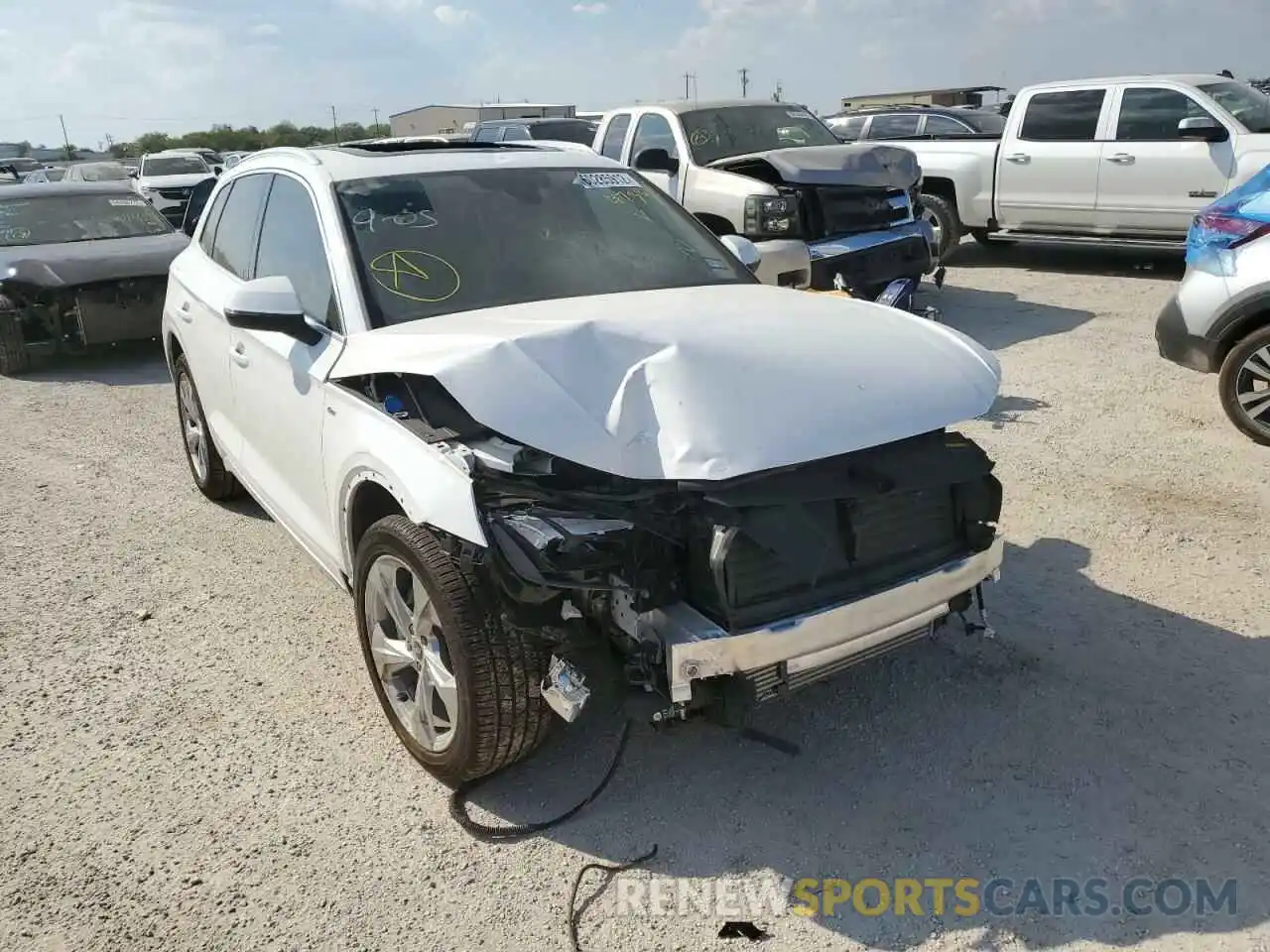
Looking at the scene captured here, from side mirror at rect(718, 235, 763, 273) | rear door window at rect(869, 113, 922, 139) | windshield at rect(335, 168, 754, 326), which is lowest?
side mirror at rect(718, 235, 763, 273)

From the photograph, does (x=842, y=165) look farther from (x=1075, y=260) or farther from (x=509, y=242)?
(x=509, y=242)

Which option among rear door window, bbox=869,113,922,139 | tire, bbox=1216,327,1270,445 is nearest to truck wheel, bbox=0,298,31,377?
tire, bbox=1216,327,1270,445

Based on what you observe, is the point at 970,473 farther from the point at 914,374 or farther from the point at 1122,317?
the point at 1122,317

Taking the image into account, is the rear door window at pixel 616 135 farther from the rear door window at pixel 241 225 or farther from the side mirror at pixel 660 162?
the rear door window at pixel 241 225

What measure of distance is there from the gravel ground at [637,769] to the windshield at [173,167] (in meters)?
20.8

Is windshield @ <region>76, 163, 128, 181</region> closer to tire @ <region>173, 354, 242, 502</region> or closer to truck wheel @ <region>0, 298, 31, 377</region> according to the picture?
truck wheel @ <region>0, 298, 31, 377</region>

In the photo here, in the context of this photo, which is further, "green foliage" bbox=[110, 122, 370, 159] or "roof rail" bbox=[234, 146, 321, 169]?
"green foliage" bbox=[110, 122, 370, 159]

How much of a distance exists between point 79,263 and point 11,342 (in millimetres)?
943

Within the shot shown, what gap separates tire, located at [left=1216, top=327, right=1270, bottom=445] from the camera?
5.89m

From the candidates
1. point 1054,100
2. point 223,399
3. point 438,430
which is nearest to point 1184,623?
point 438,430

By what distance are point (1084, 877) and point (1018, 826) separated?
235 millimetres

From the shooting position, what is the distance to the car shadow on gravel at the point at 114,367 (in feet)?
30.6

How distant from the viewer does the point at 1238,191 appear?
244 inches

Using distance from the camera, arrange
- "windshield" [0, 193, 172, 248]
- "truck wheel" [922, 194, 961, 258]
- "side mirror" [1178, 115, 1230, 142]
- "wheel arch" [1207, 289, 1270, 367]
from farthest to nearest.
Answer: "truck wheel" [922, 194, 961, 258] < "side mirror" [1178, 115, 1230, 142] < "windshield" [0, 193, 172, 248] < "wheel arch" [1207, 289, 1270, 367]
